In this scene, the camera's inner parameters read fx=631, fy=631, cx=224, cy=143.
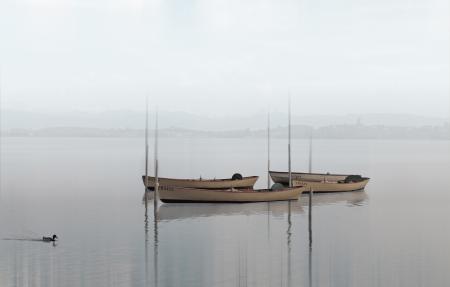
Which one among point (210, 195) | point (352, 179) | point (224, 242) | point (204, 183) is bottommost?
point (224, 242)

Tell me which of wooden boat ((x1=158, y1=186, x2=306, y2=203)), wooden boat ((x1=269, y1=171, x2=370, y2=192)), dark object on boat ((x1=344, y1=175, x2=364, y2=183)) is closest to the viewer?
wooden boat ((x1=158, y1=186, x2=306, y2=203))

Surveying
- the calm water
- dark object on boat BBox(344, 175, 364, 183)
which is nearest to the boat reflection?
the calm water

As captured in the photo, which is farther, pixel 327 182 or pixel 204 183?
pixel 327 182

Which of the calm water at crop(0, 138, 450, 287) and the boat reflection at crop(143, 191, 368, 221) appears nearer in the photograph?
the calm water at crop(0, 138, 450, 287)

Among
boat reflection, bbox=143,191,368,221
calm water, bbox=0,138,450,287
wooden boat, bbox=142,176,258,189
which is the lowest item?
calm water, bbox=0,138,450,287

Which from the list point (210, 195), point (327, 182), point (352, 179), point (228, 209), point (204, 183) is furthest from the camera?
point (352, 179)

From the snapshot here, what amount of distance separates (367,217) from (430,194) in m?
20.8

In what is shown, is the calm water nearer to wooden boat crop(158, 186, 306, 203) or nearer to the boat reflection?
the boat reflection

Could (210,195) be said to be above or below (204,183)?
below

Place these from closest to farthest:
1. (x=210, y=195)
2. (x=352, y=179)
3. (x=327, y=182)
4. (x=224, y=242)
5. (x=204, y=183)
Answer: (x=224, y=242)
(x=210, y=195)
(x=204, y=183)
(x=327, y=182)
(x=352, y=179)

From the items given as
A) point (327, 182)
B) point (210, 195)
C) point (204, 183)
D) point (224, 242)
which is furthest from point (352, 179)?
point (224, 242)

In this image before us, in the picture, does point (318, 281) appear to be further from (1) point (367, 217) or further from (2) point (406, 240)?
(1) point (367, 217)

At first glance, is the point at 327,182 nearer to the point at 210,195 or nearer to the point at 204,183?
the point at 204,183

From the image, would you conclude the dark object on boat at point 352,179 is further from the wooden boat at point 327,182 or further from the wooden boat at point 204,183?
the wooden boat at point 204,183
